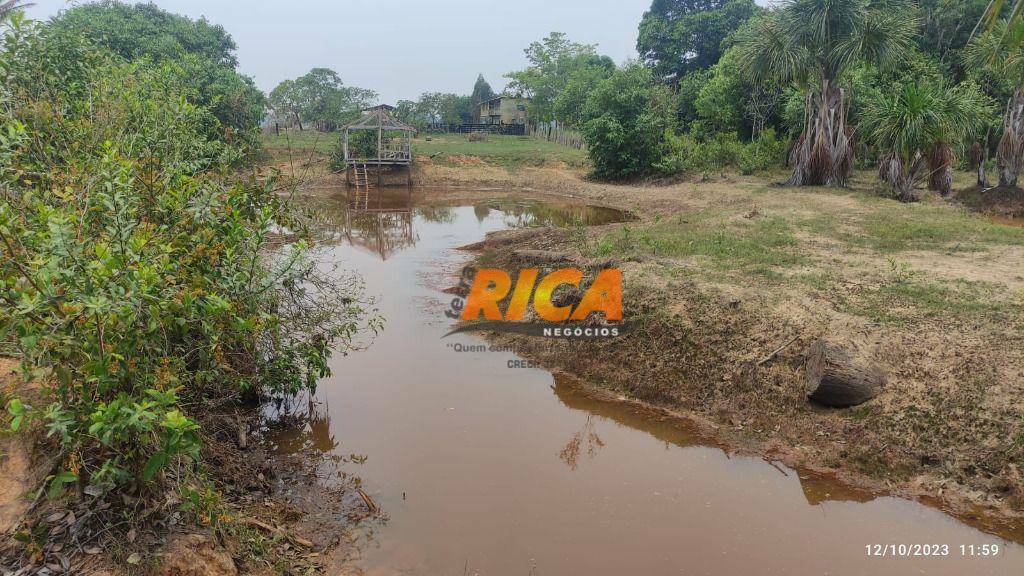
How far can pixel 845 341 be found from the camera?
652 cm

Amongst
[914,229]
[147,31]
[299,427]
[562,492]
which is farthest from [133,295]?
[147,31]

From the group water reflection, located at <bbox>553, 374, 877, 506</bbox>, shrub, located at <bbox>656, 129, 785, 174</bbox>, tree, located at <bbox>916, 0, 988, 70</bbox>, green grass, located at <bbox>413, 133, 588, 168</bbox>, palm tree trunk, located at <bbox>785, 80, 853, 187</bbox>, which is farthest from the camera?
green grass, located at <bbox>413, 133, 588, 168</bbox>

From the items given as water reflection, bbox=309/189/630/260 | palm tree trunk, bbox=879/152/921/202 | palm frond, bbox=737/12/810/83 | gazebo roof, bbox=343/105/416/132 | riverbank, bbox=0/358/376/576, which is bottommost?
riverbank, bbox=0/358/376/576

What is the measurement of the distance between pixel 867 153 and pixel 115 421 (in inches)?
985

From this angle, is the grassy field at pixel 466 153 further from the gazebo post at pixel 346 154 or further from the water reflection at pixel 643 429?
the water reflection at pixel 643 429

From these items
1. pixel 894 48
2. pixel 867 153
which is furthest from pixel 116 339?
pixel 867 153

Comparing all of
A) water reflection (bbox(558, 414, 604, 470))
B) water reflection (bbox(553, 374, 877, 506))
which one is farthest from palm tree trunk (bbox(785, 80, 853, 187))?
water reflection (bbox(558, 414, 604, 470))

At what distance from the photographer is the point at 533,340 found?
8.66m

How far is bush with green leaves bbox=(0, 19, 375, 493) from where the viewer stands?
10.3 ft

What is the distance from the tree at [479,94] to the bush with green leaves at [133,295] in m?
57.4

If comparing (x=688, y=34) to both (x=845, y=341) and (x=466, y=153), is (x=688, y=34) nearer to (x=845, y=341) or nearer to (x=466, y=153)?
(x=466, y=153)

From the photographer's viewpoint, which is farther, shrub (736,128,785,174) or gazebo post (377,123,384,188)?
gazebo post (377,123,384,188)

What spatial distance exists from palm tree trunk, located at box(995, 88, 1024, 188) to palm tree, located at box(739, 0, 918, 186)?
322 cm

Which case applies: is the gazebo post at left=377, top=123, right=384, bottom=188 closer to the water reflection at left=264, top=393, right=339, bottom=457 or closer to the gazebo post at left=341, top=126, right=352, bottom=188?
the gazebo post at left=341, top=126, right=352, bottom=188
